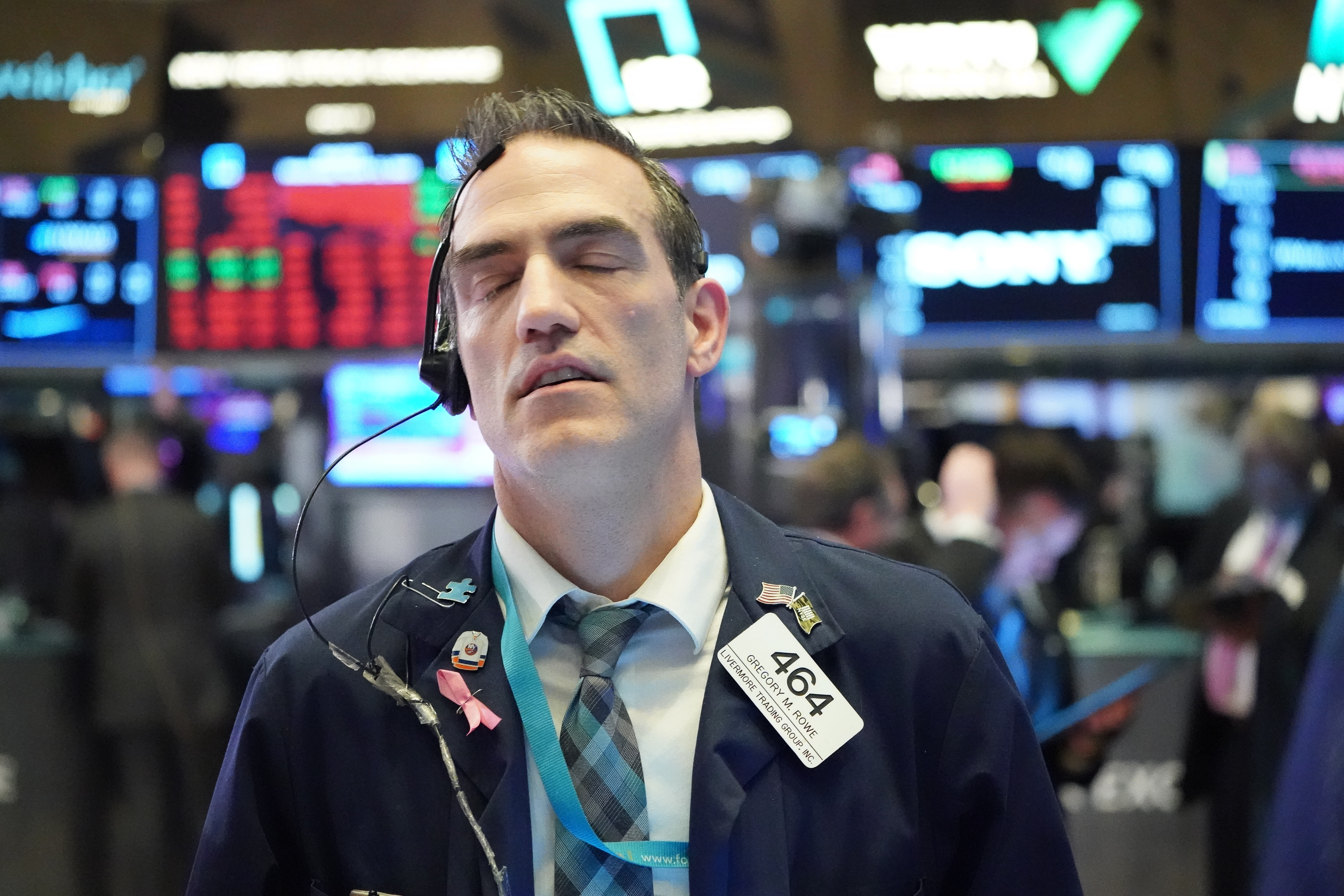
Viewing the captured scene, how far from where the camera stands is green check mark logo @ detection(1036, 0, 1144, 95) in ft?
10.6

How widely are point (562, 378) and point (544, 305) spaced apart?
0.07 metres

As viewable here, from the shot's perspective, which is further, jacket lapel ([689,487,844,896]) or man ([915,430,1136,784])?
man ([915,430,1136,784])

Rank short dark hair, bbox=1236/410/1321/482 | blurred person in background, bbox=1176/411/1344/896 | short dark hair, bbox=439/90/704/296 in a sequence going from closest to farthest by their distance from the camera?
short dark hair, bbox=439/90/704/296 < blurred person in background, bbox=1176/411/1344/896 < short dark hair, bbox=1236/410/1321/482

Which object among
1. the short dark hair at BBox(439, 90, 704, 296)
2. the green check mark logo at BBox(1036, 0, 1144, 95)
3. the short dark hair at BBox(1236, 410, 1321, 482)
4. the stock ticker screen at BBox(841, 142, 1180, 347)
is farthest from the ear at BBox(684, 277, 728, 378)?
the short dark hair at BBox(1236, 410, 1321, 482)

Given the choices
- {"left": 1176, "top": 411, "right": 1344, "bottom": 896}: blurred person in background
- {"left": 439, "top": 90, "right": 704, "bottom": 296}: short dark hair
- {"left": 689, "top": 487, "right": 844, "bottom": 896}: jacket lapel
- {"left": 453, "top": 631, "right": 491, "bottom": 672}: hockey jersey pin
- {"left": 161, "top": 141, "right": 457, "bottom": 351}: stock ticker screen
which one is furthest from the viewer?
{"left": 161, "top": 141, "right": 457, "bottom": 351}: stock ticker screen

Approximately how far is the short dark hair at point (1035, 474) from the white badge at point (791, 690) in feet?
7.07

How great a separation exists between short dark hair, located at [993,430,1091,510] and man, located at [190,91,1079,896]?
2000mm

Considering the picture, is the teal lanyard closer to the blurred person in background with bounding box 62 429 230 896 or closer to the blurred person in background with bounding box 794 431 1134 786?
the blurred person in background with bounding box 794 431 1134 786

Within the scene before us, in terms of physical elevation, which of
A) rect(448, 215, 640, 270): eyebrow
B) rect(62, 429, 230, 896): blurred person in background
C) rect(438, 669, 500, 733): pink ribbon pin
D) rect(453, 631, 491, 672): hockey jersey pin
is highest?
rect(448, 215, 640, 270): eyebrow

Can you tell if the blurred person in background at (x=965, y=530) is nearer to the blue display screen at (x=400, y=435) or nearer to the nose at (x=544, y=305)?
the blue display screen at (x=400, y=435)

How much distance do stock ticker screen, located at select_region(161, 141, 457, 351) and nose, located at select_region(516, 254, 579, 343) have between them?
2.23m

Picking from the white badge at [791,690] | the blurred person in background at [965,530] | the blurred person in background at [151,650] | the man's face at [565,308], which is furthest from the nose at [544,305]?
the blurred person in background at [151,650]

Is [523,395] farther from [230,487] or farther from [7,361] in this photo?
[230,487]

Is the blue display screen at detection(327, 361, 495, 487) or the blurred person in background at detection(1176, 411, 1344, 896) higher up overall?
the blue display screen at detection(327, 361, 495, 487)
